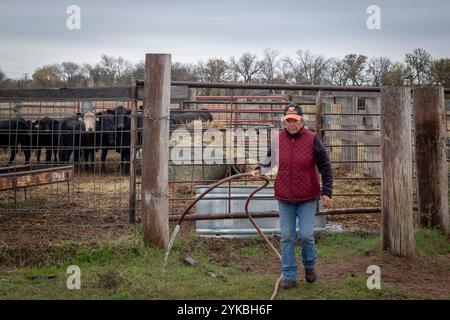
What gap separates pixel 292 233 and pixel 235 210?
244 centimetres

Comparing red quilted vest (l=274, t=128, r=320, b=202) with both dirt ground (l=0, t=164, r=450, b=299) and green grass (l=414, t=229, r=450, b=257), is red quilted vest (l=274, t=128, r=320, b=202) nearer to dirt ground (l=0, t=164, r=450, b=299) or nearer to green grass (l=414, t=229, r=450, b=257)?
dirt ground (l=0, t=164, r=450, b=299)

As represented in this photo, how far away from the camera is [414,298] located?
5.15m

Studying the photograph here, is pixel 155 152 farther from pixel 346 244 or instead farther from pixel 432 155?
pixel 432 155

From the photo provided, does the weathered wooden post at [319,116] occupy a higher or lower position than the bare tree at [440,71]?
lower

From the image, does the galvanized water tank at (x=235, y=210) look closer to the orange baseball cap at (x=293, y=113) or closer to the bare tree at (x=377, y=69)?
the orange baseball cap at (x=293, y=113)

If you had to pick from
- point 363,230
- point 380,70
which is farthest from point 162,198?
point 380,70

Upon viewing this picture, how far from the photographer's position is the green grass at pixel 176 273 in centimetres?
521

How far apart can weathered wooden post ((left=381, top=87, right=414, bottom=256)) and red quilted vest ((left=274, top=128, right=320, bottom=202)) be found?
1.62m

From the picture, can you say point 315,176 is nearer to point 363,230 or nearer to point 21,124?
point 363,230

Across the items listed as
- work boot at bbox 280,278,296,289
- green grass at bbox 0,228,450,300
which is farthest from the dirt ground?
work boot at bbox 280,278,296,289

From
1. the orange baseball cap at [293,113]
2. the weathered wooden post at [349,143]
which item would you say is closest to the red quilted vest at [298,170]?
the orange baseball cap at [293,113]

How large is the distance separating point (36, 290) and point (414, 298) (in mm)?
3703

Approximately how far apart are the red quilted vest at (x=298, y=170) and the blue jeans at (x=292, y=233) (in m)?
0.11
